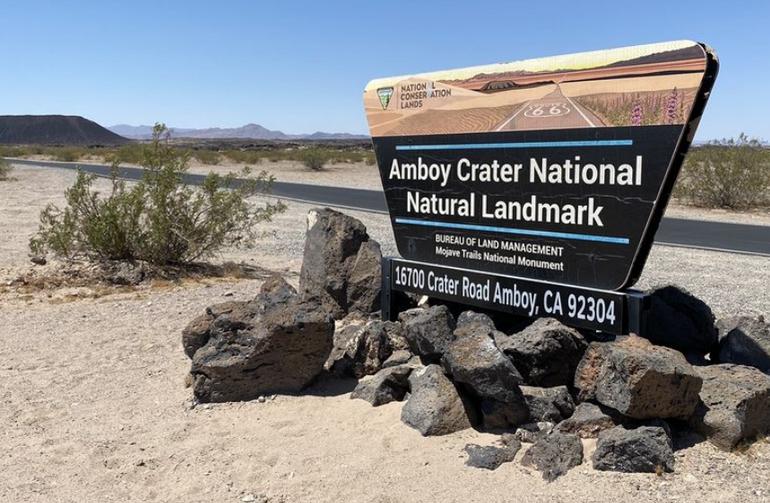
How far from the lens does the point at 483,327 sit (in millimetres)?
5449

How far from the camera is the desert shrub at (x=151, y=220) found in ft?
35.4

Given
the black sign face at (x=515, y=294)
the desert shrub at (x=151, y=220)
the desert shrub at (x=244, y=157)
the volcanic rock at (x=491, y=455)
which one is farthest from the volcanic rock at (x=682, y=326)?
the desert shrub at (x=244, y=157)

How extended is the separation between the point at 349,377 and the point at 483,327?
124cm

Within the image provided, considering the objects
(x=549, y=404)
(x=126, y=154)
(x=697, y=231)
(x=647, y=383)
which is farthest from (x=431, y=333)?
(x=126, y=154)

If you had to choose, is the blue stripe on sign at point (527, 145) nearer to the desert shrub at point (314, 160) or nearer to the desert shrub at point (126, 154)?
the desert shrub at point (126, 154)

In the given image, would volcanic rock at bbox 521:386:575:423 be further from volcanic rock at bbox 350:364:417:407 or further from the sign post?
volcanic rock at bbox 350:364:417:407

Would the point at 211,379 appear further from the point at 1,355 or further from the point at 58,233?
the point at 58,233

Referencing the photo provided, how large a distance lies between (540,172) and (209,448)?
9.44ft

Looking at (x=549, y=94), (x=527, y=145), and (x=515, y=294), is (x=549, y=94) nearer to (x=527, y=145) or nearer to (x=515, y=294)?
(x=527, y=145)

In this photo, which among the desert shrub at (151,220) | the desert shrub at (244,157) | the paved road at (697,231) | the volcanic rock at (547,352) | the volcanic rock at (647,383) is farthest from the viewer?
the desert shrub at (244,157)

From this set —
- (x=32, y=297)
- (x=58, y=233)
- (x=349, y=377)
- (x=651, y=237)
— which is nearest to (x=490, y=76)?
(x=651, y=237)

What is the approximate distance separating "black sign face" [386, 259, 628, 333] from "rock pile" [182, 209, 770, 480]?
0.15 meters

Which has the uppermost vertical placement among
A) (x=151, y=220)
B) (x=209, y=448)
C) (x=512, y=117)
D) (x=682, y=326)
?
(x=512, y=117)

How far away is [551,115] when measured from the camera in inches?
215
